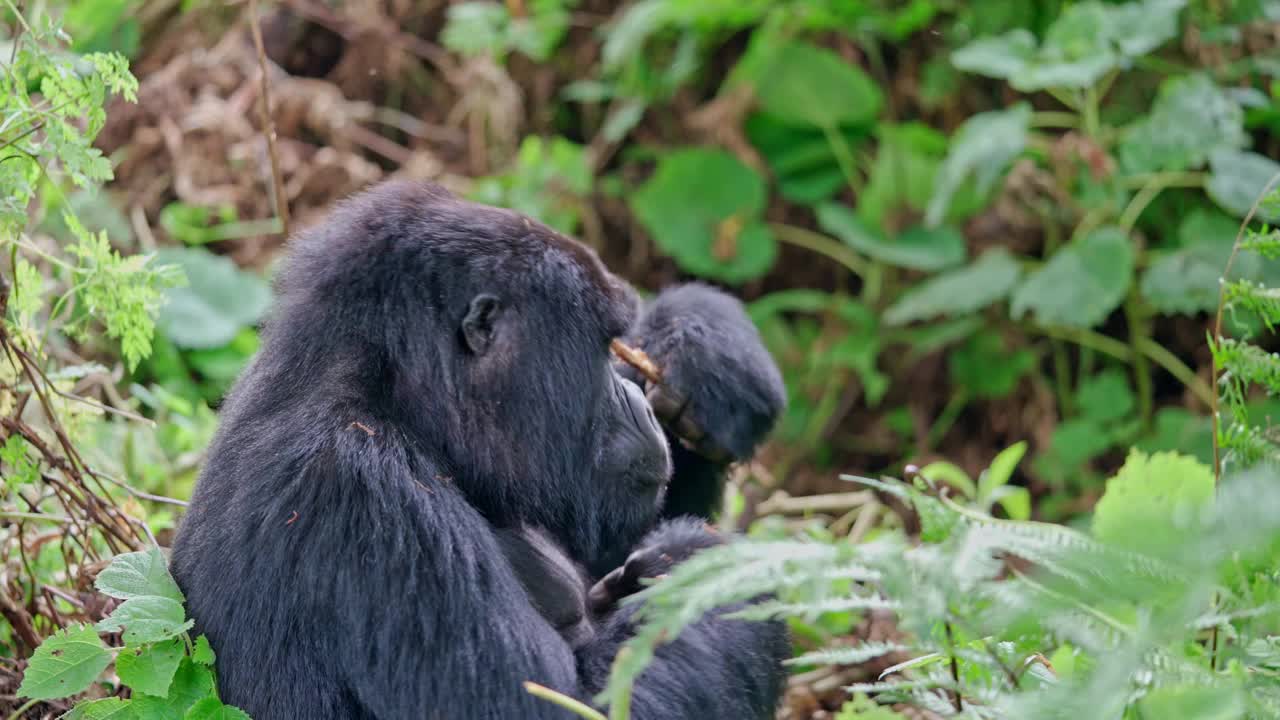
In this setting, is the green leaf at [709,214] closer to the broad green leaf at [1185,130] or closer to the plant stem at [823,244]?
the plant stem at [823,244]

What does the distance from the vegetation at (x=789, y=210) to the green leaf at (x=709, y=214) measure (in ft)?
0.05

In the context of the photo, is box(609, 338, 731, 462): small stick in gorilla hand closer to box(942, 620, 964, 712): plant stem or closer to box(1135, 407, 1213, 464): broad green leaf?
box(942, 620, 964, 712): plant stem

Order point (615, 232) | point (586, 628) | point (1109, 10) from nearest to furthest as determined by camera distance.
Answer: point (586, 628) < point (1109, 10) < point (615, 232)

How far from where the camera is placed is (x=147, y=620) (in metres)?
2.11

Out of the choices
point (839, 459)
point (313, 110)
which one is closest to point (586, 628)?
point (839, 459)

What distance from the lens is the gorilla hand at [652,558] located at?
249cm

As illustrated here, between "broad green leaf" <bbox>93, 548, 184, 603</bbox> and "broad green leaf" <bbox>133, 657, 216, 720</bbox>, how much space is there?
12 centimetres

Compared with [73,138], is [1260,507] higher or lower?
lower

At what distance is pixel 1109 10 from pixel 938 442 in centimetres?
181

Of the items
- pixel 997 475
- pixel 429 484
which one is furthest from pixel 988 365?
pixel 429 484

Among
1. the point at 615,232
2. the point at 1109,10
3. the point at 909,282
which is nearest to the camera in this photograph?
the point at 1109,10

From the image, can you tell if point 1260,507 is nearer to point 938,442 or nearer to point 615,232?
point 938,442

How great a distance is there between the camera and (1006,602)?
145 centimetres

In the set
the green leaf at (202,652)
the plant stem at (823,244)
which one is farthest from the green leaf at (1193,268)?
the green leaf at (202,652)
